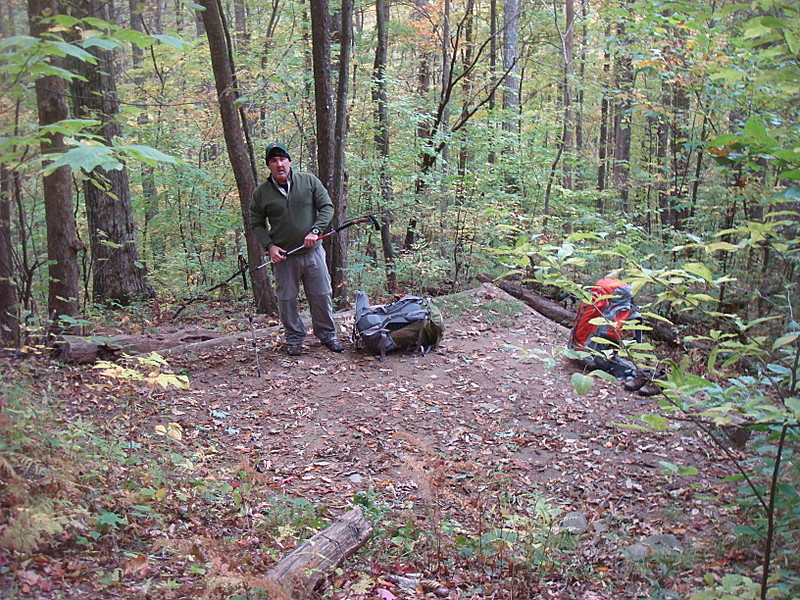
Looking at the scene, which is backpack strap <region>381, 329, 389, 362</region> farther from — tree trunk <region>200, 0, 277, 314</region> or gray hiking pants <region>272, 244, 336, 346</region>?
tree trunk <region>200, 0, 277, 314</region>

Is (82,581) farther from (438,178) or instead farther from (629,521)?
(438,178)

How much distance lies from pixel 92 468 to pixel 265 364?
3453 mm

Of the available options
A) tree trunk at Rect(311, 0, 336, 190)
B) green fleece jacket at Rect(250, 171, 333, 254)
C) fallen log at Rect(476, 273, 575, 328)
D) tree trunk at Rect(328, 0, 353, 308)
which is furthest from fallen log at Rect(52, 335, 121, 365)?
fallen log at Rect(476, 273, 575, 328)

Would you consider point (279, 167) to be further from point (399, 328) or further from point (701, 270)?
point (701, 270)

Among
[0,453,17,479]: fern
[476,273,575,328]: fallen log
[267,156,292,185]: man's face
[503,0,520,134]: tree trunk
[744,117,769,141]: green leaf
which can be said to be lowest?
[476,273,575,328]: fallen log

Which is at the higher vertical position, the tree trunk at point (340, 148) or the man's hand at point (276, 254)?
the tree trunk at point (340, 148)

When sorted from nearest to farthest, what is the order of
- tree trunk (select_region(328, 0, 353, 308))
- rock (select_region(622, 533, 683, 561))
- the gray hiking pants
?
1. rock (select_region(622, 533, 683, 561))
2. the gray hiking pants
3. tree trunk (select_region(328, 0, 353, 308))

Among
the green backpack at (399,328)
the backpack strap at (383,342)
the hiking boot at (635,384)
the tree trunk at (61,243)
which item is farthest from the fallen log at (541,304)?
the tree trunk at (61,243)

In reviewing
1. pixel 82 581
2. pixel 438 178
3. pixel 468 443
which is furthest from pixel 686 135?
pixel 82 581

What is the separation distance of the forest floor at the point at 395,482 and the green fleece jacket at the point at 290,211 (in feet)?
4.75

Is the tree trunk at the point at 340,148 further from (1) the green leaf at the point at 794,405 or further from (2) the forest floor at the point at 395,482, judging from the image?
(1) the green leaf at the point at 794,405

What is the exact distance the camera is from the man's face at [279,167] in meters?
7.16

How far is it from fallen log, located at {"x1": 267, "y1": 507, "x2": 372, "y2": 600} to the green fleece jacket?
164 inches

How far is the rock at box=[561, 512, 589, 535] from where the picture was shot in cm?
450
